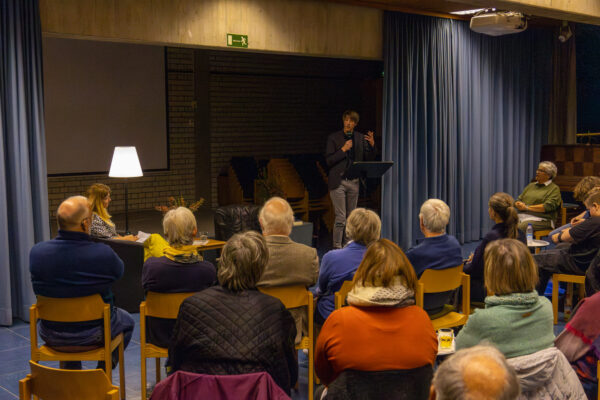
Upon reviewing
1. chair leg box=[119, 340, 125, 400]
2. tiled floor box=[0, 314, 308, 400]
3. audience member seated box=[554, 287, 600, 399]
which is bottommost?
tiled floor box=[0, 314, 308, 400]

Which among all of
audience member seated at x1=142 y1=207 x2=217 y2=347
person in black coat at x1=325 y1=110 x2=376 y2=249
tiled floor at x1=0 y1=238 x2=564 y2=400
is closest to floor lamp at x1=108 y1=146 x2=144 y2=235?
tiled floor at x1=0 y1=238 x2=564 y2=400

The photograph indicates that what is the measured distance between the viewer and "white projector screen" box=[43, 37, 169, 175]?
9773mm

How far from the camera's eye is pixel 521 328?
280 cm

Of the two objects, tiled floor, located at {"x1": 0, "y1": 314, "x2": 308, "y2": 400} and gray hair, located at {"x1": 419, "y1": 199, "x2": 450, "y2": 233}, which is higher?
gray hair, located at {"x1": 419, "y1": 199, "x2": 450, "y2": 233}

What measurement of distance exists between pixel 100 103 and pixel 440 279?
7.40 metres

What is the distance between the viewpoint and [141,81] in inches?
420

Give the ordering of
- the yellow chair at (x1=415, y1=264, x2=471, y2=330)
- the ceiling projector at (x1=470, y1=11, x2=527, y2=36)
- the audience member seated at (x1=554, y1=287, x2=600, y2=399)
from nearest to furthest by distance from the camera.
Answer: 1. the audience member seated at (x1=554, y1=287, x2=600, y2=399)
2. the yellow chair at (x1=415, y1=264, x2=471, y2=330)
3. the ceiling projector at (x1=470, y1=11, x2=527, y2=36)

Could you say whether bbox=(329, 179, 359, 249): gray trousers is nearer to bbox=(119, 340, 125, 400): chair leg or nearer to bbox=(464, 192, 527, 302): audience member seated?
bbox=(464, 192, 527, 302): audience member seated

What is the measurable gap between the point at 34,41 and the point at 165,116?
5485 mm

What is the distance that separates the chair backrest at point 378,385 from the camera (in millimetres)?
2555

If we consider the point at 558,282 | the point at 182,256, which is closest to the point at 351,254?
the point at 182,256

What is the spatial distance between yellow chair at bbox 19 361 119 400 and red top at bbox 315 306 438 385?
2.68ft

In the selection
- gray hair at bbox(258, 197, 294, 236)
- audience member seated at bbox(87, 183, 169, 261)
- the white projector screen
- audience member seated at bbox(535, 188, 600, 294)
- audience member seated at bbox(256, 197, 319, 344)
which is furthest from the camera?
the white projector screen

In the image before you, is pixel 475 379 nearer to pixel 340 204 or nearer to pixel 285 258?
pixel 285 258
